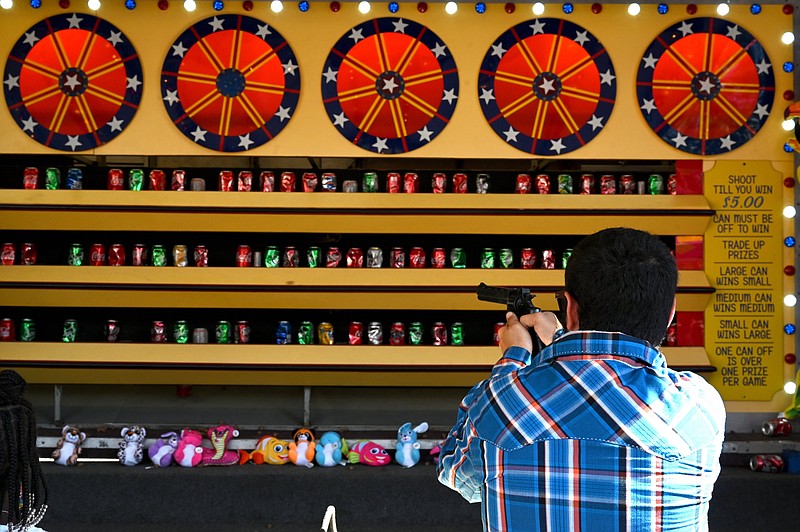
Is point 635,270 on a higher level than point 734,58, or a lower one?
lower

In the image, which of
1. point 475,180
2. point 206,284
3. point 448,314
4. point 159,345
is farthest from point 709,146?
point 159,345

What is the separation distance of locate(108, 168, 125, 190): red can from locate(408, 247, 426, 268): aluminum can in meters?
1.72

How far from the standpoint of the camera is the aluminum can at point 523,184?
4.52 meters

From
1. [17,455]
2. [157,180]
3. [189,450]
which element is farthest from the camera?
[157,180]

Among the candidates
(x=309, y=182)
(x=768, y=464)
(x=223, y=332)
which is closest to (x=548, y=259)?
(x=309, y=182)

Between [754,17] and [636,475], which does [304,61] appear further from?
[636,475]

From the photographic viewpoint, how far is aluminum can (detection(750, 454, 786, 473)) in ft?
13.2

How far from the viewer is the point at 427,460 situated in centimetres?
425

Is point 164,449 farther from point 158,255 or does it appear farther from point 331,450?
point 158,255

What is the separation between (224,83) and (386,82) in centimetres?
91

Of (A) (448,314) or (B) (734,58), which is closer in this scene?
(B) (734,58)

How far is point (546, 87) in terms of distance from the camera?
14.6ft

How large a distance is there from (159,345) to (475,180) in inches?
81.3

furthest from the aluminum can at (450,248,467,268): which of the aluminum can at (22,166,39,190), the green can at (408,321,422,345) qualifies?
the aluminum can at (22,166,39,190)
